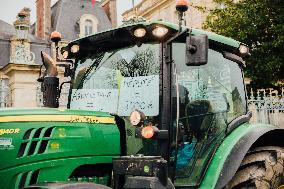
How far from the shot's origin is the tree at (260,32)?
54.2ft

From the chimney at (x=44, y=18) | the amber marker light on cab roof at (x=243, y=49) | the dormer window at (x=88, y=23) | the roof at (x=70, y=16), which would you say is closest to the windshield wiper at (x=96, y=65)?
the amber marker light on cab roof at (x=243, y=49)

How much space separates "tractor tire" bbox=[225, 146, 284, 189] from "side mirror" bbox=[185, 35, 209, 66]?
1278 mm

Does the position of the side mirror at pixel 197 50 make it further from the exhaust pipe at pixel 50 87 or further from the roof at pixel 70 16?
the roof at pixel 70 16

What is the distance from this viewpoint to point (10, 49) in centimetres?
2977

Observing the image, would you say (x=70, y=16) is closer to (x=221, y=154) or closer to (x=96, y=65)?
(x=96, y=65)

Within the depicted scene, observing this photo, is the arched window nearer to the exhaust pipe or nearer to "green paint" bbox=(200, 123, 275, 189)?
the exhaust pipe

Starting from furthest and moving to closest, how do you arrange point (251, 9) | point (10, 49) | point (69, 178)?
1. point (10, 49)
2. point (251, 9)
3. point (69, 178)

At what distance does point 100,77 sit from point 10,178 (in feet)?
4.49

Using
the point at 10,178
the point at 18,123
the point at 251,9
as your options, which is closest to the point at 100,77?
the point at 18,123

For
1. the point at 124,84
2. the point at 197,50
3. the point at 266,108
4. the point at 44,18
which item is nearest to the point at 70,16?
the point at 44,18

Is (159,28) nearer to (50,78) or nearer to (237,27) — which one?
(50,78)

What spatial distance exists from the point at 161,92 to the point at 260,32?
14.3 metres

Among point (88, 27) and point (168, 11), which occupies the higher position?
point (168, 11)

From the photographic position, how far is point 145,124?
3668 millimetres
